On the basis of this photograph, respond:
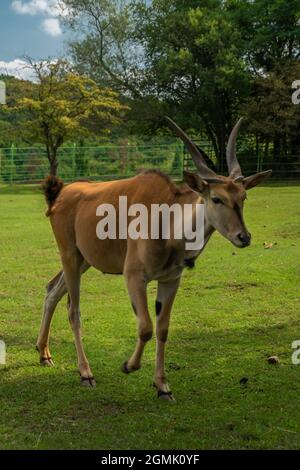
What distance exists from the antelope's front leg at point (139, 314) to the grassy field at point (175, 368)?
0.24 metres

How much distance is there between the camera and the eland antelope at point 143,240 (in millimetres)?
3922

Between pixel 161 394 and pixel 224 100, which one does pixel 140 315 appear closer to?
pixel 161 394

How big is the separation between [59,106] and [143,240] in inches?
947

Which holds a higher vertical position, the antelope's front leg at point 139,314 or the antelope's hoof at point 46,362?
the antelope's front leg at point 139,314

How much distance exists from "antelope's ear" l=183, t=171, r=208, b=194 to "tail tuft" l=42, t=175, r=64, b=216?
160 cm

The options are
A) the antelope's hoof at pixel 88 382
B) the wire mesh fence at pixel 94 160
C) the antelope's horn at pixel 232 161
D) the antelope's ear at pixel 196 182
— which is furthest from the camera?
the wire mesh fence at pixel 94 160

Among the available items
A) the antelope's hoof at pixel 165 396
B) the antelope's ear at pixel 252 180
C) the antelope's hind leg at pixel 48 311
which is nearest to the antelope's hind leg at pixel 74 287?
the antelope's hind leg at pixel 48 311

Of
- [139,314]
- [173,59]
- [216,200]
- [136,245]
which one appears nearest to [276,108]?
[173,59]

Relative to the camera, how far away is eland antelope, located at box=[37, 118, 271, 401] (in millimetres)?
3922

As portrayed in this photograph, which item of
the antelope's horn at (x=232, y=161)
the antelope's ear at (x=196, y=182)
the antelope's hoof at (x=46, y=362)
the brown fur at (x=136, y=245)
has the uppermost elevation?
the antelope's horn at (x=232, y=161)

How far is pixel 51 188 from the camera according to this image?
5.19 m

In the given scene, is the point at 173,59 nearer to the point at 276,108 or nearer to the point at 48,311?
the point at 276,108

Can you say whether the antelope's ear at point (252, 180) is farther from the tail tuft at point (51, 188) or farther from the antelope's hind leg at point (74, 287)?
the tail tuft at point (51, 188)

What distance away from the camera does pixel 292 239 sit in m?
10.6
